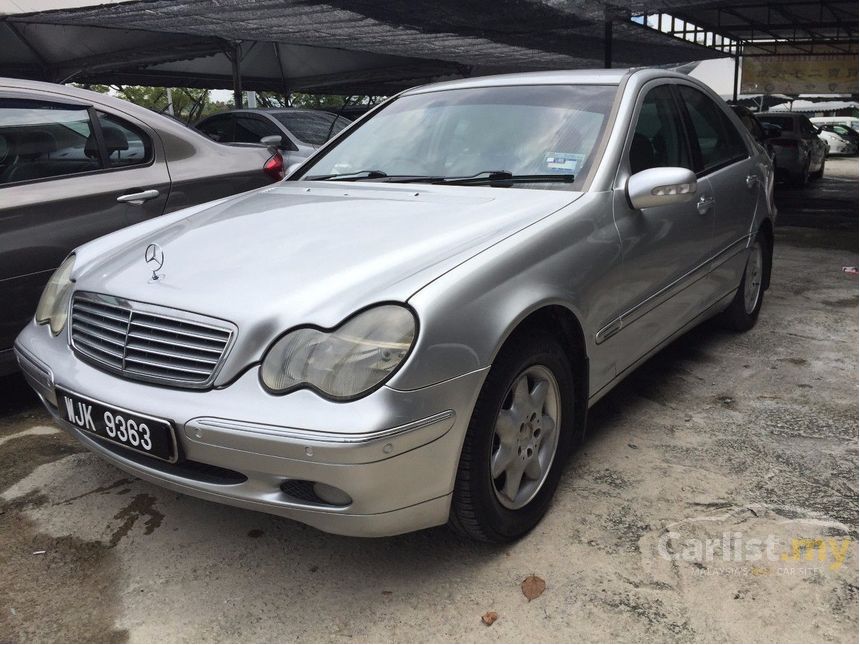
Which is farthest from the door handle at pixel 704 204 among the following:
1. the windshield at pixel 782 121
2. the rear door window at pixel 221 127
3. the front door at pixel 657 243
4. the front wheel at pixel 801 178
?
the windshield at pixel 782 121

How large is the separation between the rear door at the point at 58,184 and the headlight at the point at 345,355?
1.91 meters

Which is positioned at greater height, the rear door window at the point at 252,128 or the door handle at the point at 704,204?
the door handle at the point at 704,204

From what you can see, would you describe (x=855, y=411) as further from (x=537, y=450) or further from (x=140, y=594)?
(x=140, y=594)

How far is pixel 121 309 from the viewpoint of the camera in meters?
2.35

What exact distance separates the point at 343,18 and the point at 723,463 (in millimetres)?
7884

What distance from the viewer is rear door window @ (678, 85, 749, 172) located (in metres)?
3.72

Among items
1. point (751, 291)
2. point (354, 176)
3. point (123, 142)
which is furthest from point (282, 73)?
point (354, 176)

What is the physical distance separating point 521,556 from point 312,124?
729cm

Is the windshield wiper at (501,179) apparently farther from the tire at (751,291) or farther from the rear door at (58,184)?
the tire at (751,291)

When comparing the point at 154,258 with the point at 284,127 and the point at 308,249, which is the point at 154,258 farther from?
the point at 284,127

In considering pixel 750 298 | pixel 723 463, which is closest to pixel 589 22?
pixel 750 298

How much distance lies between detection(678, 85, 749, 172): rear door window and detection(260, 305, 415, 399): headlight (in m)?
2.19

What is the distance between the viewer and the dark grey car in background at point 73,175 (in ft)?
11.2

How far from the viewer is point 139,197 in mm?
3846
